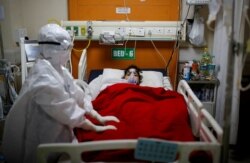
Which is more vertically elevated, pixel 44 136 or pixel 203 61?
pixel 203 61

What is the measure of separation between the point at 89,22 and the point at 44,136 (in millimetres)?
1782

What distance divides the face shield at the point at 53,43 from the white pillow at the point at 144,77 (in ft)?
3.88

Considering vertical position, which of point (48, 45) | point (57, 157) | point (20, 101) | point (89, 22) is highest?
point (89, 22)

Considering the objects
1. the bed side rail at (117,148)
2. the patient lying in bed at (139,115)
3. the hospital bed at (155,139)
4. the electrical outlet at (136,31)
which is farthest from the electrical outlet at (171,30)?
the bed side rail at (117,148)

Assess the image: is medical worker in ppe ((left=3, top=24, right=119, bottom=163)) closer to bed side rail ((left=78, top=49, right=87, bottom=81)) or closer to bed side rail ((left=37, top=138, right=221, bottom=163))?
bed side rail ((left=37, top=138, right=221, bottom=163))

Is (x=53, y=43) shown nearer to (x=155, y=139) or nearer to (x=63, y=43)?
(x=63, y=43)

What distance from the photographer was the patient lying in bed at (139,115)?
163 centimetres

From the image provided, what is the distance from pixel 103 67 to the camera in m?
3.38

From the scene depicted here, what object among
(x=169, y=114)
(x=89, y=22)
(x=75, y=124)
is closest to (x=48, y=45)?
(x=75, y=124)

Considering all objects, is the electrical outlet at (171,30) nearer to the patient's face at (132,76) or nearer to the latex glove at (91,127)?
the patient's face at (132,76)

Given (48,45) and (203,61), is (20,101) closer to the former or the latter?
(48,45)

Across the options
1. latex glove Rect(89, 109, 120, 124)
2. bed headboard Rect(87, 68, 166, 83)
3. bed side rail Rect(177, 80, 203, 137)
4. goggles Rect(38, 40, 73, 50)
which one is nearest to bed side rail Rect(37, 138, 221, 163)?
bed side rail Rect(177, 80, 203, 137)

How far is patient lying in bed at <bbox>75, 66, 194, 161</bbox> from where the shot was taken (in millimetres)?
1633

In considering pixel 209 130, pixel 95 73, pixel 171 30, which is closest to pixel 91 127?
pixel 209 130
